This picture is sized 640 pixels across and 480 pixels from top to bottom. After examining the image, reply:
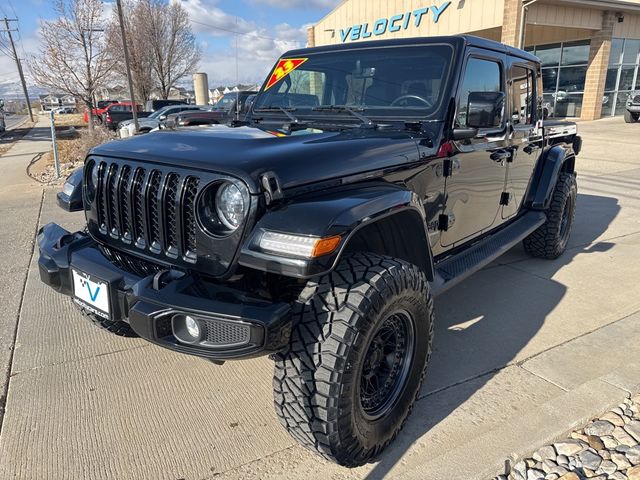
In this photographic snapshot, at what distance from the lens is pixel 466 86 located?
306cm

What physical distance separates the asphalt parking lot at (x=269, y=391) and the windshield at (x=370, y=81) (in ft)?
5.11

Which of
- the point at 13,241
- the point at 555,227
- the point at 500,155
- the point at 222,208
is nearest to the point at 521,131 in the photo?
the point at 500,155

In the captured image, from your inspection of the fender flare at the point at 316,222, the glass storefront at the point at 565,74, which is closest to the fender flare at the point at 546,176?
the fender flare at the point at 316,222

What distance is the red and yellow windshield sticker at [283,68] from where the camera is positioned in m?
3.56

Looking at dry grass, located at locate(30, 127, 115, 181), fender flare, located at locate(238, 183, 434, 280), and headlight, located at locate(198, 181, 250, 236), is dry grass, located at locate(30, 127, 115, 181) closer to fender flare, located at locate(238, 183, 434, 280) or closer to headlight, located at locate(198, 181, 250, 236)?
headlight, located at locate(198, 181, 250, 236)

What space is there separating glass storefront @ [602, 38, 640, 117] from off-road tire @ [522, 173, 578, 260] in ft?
63.9

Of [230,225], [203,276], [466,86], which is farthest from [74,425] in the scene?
[466,86]

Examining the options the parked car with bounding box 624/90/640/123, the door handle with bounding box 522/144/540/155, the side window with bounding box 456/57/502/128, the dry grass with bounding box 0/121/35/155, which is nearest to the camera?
the side window with bounding box 456/57/502/128

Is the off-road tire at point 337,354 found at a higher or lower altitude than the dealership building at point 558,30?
lower

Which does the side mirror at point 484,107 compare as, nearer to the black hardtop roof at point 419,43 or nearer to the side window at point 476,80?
the side window at point 476,80

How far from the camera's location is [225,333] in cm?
181

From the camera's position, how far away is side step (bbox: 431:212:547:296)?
9.63ft

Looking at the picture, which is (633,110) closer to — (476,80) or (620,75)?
(620,75)

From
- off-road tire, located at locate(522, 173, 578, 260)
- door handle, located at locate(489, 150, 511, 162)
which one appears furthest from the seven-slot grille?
off-road tire, located at locate(522, 173, 578, 260)
